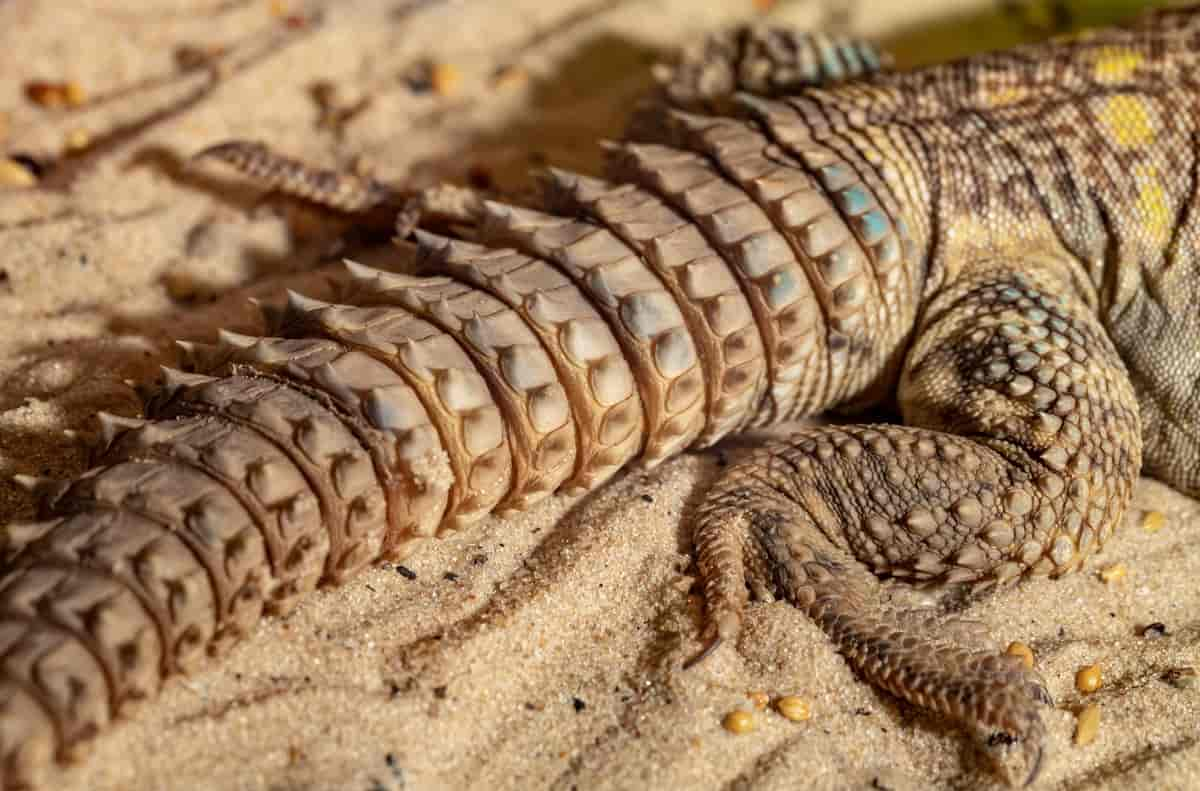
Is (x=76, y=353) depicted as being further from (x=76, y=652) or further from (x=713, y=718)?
(x=713, y=718)

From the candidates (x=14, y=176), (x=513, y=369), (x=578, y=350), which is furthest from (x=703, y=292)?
(x=14, y=176)

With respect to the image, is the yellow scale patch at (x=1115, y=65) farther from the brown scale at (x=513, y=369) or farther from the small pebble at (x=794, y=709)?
the small pebble at (x=794, y=709)

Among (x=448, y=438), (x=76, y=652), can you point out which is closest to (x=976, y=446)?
(x=448, y=438)

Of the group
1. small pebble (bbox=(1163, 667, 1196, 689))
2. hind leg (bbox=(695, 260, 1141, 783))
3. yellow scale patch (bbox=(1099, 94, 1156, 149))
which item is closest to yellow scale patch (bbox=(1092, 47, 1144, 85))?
yellow scale patch (bbox=(1099, 94, 1156, 149))

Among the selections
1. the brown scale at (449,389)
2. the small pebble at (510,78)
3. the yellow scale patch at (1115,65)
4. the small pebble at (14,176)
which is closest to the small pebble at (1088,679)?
the brown scale at (449,389)

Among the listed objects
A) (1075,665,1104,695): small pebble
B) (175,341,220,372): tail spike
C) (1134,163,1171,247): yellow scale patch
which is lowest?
(1075,665,1104,695): small pebble

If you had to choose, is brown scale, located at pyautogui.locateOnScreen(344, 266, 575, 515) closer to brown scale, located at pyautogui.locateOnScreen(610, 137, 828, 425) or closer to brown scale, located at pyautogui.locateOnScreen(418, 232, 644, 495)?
brown scale, located at pyautogui.locateOnScreen(418, 232, 644, 495)

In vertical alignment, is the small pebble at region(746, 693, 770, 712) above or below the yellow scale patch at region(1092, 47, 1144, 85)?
below
